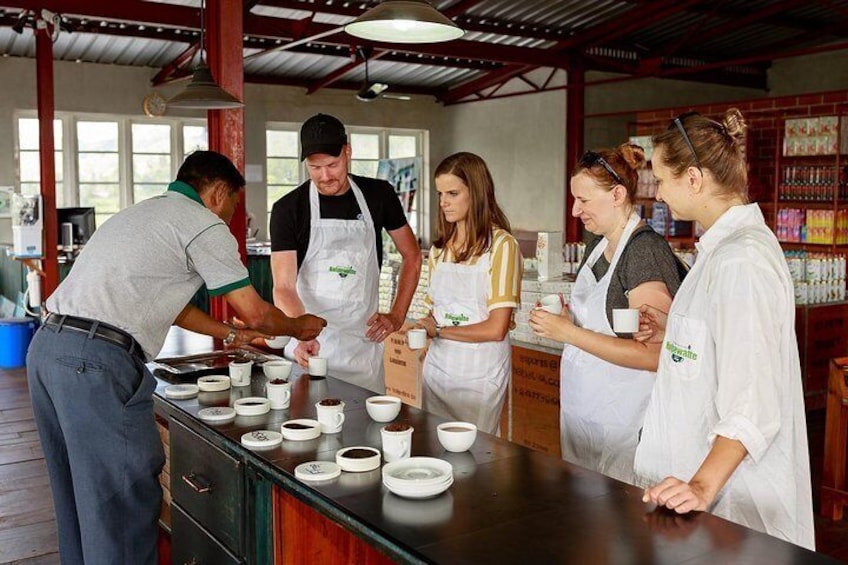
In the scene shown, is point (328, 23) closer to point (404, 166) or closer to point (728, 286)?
point (404, 166)

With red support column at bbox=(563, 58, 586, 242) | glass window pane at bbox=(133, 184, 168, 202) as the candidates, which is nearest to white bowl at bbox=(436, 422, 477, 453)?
red support column at bbox=(563, 58, 586, 242)

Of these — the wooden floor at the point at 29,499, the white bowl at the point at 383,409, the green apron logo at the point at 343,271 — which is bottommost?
the wooden floor at the point at 29,499

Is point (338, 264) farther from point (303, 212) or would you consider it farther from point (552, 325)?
point (552, 325)

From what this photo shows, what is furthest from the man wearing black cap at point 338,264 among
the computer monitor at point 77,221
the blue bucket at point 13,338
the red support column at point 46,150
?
the computer monitor at point 77,221

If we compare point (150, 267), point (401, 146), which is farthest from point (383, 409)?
point (401, 146)

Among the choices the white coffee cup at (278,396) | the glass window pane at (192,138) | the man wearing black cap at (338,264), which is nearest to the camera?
the white coffee cup at (278,396)

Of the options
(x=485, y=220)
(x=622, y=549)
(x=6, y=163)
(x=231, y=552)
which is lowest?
(x=231, y=552)

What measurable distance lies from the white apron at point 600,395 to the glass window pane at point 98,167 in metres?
11.6

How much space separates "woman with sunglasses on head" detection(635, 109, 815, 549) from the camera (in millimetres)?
1760

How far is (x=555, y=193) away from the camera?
13422mm

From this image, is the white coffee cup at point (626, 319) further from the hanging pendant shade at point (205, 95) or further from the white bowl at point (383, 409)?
the hanging pendant shade at point (205, 95)

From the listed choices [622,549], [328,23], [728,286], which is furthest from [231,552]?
[328,23]

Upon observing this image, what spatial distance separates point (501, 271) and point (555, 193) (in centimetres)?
1053

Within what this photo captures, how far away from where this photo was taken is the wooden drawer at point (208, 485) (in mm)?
2242
